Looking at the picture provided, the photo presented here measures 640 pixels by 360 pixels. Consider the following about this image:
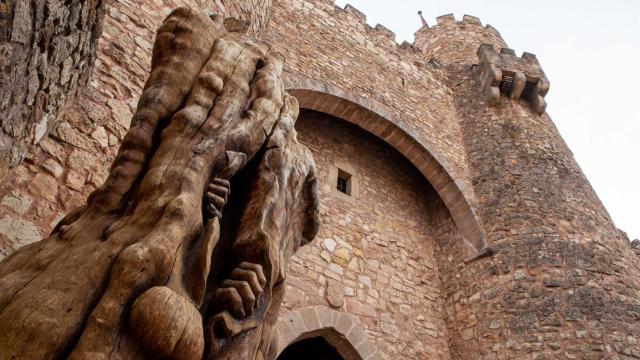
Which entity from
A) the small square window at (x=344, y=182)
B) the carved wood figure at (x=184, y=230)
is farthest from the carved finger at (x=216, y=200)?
the small square window at (x=344, y=182)

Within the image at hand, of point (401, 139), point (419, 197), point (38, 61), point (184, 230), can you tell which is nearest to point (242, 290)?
point (184, 230)

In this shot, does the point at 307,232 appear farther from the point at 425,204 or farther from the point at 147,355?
the point at 425,204

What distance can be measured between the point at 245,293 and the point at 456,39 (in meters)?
10.2

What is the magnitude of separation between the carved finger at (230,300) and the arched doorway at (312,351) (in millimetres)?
4535

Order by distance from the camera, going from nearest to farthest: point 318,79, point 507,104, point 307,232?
point 307,232 < point 318,79 < point 507,104

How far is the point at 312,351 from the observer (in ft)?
20.0

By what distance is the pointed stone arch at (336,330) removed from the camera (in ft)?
16.1

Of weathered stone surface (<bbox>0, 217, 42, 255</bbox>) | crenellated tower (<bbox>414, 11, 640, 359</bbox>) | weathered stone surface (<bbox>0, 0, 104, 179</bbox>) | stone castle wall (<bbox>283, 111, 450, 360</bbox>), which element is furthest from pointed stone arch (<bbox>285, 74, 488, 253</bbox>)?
weathered stone surface (<bbox>0, 217, 42, 255</bbox>)

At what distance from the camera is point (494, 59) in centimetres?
876

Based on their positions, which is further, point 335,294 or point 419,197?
point 419,197

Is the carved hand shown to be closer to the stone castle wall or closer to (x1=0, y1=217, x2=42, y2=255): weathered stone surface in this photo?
(x1=0, y1=217, x2=42, y2=255): weathered stone surface

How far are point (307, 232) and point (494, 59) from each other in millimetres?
7579

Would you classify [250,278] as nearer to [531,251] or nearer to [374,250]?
[374,250]

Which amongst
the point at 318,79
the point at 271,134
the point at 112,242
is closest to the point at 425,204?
the point at 318,79
